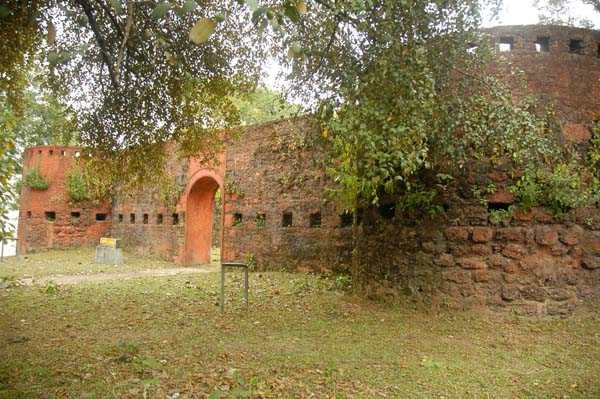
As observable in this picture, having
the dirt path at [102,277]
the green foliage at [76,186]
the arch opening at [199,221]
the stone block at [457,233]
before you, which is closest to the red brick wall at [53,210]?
the green foliage at [76,186]

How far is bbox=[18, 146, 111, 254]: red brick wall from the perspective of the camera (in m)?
17.1

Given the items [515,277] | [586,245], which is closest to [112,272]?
[515,277]

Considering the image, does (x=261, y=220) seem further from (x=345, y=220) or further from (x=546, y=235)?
(x=546, y=235)

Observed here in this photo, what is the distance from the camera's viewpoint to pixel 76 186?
17141 mm

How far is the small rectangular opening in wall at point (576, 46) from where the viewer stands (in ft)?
21.0

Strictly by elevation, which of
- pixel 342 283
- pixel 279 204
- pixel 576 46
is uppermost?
pixel 576 46

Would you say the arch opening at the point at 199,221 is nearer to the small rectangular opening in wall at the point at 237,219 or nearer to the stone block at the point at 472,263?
the small rectangular opening in wall at the point at 237,219

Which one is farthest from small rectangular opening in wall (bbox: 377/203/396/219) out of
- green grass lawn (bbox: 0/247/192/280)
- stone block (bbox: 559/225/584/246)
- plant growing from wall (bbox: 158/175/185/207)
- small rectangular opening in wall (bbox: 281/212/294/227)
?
plant growing from wall (bbox: 158/175/185/207)

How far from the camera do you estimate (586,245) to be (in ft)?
19.7

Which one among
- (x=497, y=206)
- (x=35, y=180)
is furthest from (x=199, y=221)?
(x=497, y=206)

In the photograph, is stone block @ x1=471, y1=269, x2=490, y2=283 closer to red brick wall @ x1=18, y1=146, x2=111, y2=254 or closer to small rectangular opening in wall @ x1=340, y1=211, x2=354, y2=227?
small rectangular opening in wall @ x1=340, y1=211, x2=354, y2=227

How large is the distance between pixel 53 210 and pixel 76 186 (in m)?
1.33

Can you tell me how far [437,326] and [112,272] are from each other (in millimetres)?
8652

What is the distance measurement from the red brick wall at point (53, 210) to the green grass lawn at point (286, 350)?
10774 millimetres
